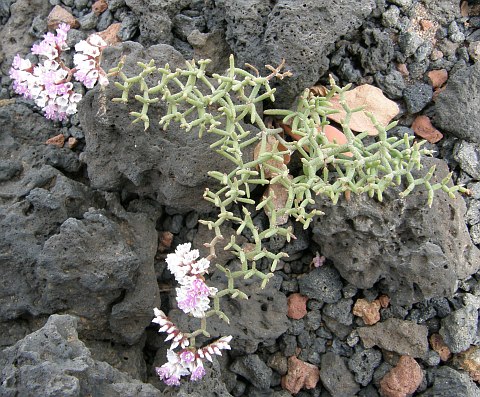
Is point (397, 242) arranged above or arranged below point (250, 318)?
above

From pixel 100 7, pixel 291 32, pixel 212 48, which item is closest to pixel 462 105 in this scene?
pixel 291 32

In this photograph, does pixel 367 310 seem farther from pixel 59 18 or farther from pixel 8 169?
pixel 59 18

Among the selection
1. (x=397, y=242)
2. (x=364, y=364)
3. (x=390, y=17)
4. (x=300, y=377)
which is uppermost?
(x=390, y=17)

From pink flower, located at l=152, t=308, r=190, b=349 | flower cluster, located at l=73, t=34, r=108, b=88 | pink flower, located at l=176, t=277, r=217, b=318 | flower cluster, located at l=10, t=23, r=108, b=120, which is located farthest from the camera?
flower cluster, located at l=10, t=23, r=108, b=120

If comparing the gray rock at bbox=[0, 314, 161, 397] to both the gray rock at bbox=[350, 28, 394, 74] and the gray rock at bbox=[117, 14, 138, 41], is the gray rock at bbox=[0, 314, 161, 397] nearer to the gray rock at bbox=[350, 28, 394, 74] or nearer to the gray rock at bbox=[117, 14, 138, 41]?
the gray rock at bbox=[117, 14, 138, 41]

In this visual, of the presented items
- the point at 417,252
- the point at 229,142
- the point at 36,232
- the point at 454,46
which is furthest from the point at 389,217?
the point at 36,232

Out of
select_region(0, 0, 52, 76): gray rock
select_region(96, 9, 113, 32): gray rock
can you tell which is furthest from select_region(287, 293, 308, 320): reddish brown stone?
select_region(0, 0, 52, 76): gray rock
